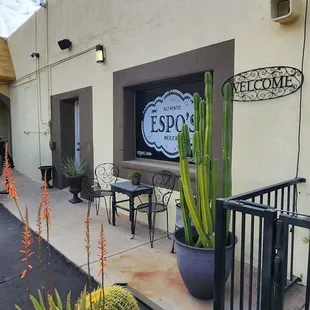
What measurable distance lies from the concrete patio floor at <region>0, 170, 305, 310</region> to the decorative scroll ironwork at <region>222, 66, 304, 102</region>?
1699 millimetres

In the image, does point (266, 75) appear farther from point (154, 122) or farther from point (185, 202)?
point (154, 122)

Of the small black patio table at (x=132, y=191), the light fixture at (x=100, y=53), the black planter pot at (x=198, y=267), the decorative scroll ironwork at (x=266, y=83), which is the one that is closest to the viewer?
the black planter pot at (x=198, y=267)

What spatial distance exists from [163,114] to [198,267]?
7.76 feet

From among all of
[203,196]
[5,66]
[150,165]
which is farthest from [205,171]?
[5,66]

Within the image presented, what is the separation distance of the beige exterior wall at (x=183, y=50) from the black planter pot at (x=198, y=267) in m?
0.90

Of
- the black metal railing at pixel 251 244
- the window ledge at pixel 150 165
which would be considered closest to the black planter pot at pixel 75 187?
the window ledge at pixel 150 165

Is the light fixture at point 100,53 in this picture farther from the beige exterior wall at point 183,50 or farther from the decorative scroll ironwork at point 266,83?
the decorative scroll ironwork at point 266,83

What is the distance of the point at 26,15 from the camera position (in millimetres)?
7395

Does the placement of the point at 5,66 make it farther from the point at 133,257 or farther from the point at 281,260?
the point at 281,260

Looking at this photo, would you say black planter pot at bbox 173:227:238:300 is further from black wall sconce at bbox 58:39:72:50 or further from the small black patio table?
black wall sconce at bbox 58:39:72:50

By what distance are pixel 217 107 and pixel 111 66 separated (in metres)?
2.14

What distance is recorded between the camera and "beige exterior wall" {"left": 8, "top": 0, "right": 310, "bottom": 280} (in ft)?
8.31

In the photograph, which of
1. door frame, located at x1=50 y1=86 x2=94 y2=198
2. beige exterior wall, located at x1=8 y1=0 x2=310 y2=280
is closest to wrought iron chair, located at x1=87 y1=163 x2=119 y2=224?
beige exterior wall, located at x1=8 y1=0 x2=310 y2=280

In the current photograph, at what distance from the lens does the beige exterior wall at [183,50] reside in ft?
8.31
